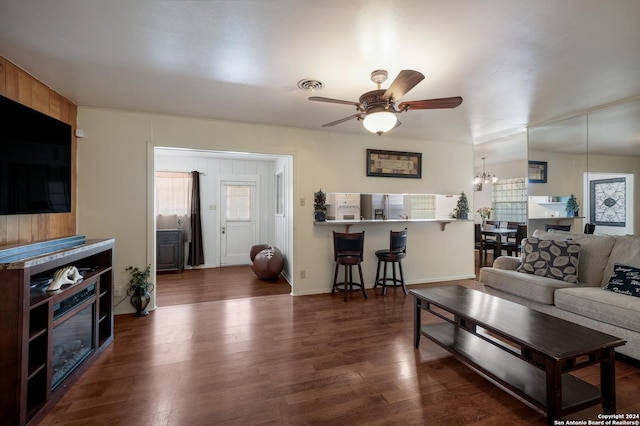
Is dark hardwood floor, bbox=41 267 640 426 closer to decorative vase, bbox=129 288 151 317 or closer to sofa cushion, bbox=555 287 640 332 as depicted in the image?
decorative vase, bbox=129 288 151 317

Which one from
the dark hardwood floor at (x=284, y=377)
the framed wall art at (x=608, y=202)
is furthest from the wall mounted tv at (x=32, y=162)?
the framed wall art at (x=608, y=202)

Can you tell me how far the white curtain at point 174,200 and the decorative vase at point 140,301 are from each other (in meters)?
2.75

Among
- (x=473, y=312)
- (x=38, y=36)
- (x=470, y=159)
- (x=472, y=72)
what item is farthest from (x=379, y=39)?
(x=470, y=159)

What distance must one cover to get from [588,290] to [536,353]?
1679 millimetres

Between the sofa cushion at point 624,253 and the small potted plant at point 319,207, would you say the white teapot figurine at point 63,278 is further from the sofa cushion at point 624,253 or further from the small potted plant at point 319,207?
the sofa cushion at point 624,253

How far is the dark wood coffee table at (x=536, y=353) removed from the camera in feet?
5.13

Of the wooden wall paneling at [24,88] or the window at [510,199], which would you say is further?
the window at [510,199]

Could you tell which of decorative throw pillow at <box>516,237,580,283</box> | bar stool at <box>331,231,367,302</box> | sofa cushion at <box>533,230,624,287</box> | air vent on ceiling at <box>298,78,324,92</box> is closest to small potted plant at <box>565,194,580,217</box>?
sofa cushion at <box>533,230,624,287</box>

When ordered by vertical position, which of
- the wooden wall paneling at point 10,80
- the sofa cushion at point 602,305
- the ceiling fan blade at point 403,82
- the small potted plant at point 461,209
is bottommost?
the sofa cushion at point 602,305

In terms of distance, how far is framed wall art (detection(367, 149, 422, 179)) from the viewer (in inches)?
184

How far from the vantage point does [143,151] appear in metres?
3.56

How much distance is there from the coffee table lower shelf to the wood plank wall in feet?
11.8

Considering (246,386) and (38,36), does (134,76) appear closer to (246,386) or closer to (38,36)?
(38,36)

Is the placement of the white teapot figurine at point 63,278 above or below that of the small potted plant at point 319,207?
below
